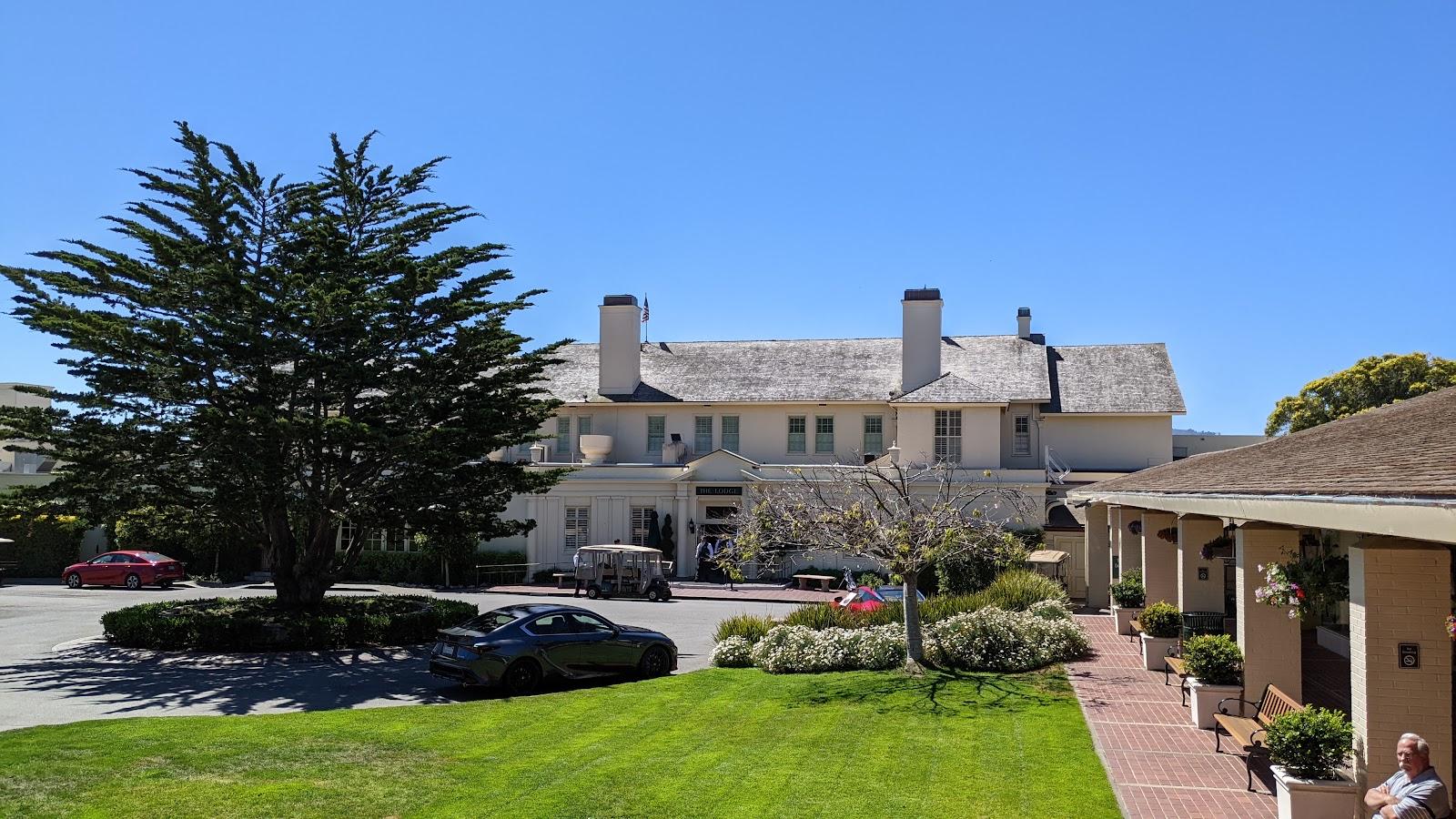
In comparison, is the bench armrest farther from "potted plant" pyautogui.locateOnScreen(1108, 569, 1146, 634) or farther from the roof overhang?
"potted plant" pyautogui.locateOnScreen(1108, 569, 1146, 634)

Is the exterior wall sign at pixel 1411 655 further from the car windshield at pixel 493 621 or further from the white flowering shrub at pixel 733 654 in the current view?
the car windshield at pixel 493 621

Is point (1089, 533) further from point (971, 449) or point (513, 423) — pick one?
point (513, 423)

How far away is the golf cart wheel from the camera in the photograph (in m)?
20.2

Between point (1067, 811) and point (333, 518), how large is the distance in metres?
19.6

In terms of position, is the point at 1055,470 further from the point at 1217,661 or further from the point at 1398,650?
the point at 1398,650

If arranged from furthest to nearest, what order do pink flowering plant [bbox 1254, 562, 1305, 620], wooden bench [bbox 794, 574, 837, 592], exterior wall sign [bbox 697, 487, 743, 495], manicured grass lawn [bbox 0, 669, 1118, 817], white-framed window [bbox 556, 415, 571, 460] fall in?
white-framed window [bbox 556, 415, 571, 460] → exterior wall sign [bbox 697, 487, 743, 495] → wooden bench [bbox 794, 574, 837, 592] → pink flowering plant [bbox 1254, 562, 1305, 620] → manicured grass lawn [bbox 0, 669, 1118, 817]

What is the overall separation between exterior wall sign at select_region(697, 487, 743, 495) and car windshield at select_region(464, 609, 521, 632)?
77.7ft

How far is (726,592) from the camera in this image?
38156 mm

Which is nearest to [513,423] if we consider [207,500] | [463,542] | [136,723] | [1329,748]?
[463,542]

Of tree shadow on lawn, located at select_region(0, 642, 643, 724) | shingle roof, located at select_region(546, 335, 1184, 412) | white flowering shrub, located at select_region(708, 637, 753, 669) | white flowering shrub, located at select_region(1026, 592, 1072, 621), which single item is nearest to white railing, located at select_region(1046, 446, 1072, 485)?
shingle roof, located at select_region(546, 335, 1184, 412)

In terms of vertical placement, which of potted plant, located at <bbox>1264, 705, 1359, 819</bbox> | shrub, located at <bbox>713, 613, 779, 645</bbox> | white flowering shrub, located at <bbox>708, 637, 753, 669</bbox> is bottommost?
white flowering shrub, located at <bbox>708, 637, 753, 669</bbox>

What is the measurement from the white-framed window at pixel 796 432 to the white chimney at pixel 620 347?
7.07 m

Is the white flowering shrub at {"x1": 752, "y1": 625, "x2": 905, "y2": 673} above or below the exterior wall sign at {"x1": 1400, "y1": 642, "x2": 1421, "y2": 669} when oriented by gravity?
below

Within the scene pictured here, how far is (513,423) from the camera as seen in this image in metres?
27.1
